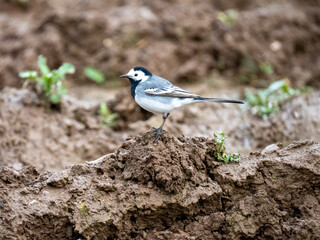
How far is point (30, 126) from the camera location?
8.22m

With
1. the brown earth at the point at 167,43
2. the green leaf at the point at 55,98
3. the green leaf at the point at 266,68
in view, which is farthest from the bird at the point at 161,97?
the green leaf at the point at 266,68

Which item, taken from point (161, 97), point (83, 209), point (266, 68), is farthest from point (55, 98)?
point (266, 68)

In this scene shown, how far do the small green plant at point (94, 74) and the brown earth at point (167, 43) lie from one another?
157 mm

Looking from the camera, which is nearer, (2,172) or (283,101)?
(2,172)

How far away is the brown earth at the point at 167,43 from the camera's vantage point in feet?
38.1

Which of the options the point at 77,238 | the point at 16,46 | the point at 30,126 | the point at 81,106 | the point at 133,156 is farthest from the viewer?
the point at 16,46

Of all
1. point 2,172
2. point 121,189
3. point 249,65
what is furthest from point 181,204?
point 249,65

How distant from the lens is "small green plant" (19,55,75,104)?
826cm

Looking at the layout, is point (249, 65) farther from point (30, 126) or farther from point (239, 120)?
point (30, 126)

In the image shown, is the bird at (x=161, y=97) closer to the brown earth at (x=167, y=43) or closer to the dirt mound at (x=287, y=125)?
the dirt mound at (x=287, y=125)

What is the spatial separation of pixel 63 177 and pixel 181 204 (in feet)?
4.53

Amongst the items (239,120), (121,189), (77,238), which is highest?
(121,189)

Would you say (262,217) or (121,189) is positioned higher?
(121,189)

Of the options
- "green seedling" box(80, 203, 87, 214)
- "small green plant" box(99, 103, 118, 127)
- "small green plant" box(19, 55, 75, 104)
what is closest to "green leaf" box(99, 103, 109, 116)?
"small green plant" box(99, 103, 118, 127)
